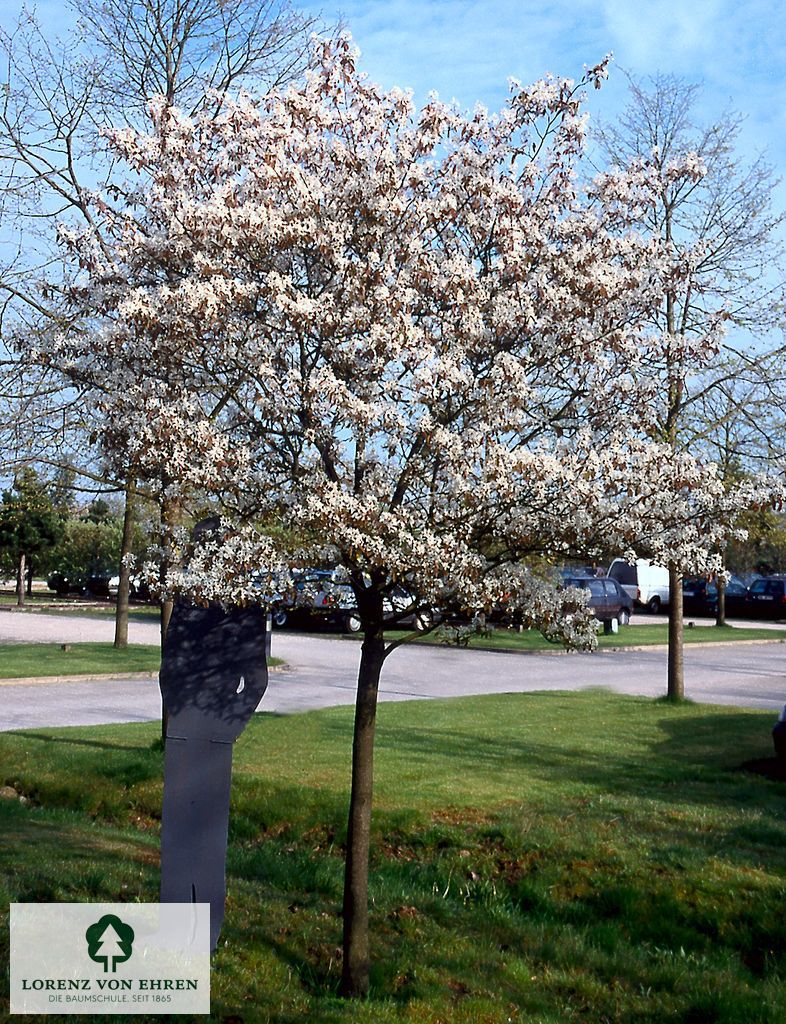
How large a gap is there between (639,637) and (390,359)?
2902cm

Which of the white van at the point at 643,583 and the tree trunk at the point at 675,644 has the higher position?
the white van at the point at 643,583

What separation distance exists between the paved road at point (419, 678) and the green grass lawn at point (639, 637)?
106 cm

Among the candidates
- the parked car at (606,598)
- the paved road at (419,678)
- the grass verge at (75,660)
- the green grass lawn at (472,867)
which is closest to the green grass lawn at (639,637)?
the parked car at (606,598)

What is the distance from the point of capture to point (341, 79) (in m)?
6.01

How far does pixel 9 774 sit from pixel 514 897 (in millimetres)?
5689

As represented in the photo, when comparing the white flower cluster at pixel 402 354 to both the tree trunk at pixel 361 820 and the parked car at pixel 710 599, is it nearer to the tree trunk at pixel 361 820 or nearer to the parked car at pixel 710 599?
the tree trunk at pixel 361 820

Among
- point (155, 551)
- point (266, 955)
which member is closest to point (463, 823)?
point (266, 955)

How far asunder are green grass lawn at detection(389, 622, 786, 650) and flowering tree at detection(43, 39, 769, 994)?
70.8 feet

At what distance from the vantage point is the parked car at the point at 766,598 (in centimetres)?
4619

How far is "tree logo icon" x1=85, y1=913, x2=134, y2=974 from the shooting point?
5711 millimetres

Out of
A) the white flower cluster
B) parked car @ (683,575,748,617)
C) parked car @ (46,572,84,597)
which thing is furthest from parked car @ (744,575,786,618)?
the white flower cluster

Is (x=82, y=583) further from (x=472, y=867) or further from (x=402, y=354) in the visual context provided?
(x=402, y=354)

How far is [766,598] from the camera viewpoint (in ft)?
153

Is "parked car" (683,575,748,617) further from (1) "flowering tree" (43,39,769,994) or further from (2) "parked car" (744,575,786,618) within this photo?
(1) "flowering tree" (43,39,769,994)
